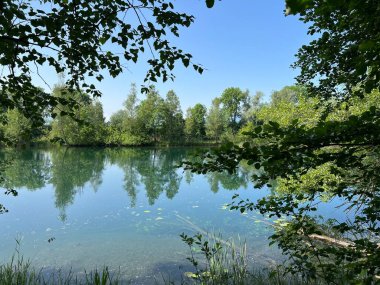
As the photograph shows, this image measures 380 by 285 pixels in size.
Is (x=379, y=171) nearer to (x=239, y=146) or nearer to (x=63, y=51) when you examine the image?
(x=239, y=146)

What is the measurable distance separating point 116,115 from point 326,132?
196 ft

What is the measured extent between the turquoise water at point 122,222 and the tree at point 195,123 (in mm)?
38043

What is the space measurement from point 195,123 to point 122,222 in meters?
48.1

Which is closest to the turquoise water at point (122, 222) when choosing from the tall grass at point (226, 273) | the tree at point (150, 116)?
the tall grass at point (226, 273)

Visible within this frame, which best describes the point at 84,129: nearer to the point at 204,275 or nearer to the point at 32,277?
the point at 32,277

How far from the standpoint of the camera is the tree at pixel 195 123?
186 ft

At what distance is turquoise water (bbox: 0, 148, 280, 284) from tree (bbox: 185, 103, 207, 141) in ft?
125

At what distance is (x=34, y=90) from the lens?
9.11 ft

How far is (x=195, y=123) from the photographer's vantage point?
58031 millimetres

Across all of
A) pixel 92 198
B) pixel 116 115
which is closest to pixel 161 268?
pixel 92 198

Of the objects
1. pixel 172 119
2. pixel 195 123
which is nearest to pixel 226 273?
pixel 172 119

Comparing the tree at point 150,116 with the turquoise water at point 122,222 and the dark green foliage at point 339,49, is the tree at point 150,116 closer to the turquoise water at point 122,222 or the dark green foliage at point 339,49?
the turquoise water at point 122,222

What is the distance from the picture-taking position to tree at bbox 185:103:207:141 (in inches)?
2238

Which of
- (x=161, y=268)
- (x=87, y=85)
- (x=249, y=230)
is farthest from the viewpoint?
(x=249, y=230)
